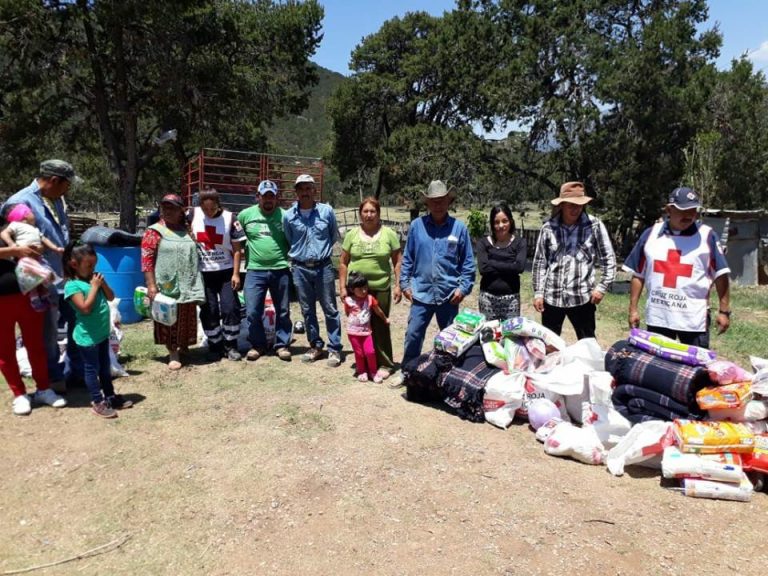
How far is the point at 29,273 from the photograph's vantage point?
383 centimetres

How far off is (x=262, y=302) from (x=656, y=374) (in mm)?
3460

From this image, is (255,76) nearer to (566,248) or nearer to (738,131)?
(566,248)

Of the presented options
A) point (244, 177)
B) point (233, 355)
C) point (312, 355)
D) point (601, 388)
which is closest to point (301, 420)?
point (312, 355)

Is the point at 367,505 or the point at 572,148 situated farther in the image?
the point at 572,148

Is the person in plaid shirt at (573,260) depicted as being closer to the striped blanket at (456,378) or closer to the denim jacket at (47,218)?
the striped blanket at (456,378)

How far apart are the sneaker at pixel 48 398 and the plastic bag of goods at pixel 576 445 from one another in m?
3.54

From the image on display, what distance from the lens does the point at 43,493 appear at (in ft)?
10.2

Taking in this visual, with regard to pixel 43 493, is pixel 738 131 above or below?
above

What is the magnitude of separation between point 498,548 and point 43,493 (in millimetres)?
2494

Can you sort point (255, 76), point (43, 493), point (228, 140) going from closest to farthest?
point (43, 493) → point (255, 76) → point (228, 140)

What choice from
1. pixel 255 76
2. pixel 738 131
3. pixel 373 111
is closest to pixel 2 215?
pixel 255 76

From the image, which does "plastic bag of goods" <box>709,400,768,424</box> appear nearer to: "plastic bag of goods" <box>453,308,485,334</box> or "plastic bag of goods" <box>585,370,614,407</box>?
"plastic bag of goods" <box>585,370,614,407</box>

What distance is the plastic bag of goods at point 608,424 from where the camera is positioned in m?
3.48

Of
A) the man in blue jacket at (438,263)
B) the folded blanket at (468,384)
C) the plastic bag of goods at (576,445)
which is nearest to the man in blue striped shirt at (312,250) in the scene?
the man in blue jacket at (438,263)
